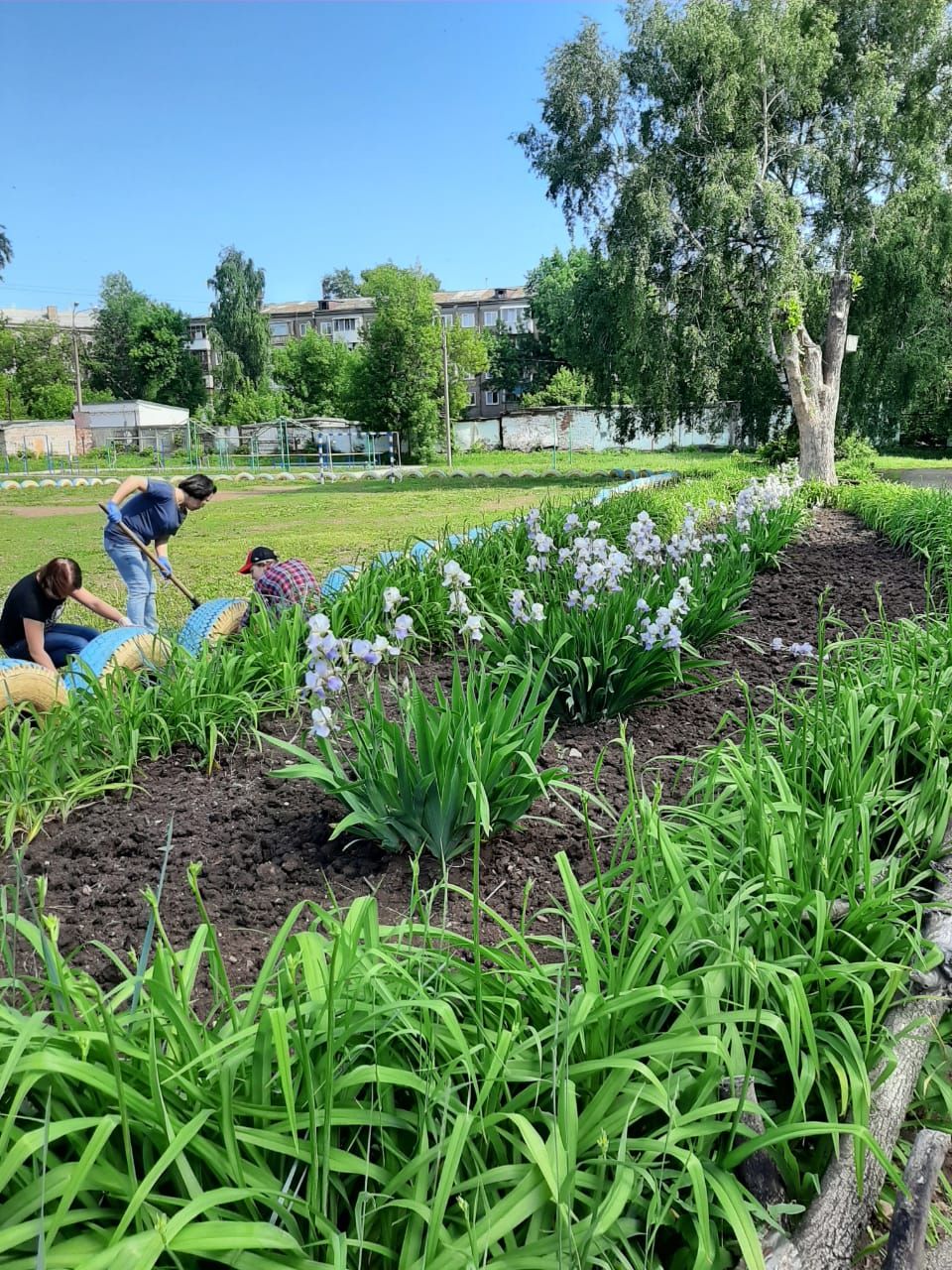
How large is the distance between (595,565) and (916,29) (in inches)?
633

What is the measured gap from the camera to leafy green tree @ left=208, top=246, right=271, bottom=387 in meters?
51.4

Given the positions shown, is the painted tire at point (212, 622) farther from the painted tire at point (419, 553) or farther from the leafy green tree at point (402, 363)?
the leafy green tree at point (402, 363)

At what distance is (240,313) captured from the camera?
51.7m

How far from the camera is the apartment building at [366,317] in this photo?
65.6m

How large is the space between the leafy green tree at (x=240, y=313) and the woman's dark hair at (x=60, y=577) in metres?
51.3

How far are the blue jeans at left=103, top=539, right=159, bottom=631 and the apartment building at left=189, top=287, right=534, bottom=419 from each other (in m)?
60.2

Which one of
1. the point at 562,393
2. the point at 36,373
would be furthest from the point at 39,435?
the point at 562,393

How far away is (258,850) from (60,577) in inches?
97.6

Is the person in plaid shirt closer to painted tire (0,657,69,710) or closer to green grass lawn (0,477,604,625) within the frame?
painted tire (0,657,69,710)

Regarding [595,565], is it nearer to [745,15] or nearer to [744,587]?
[744,587]

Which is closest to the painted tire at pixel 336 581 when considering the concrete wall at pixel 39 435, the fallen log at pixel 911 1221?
the fallen log at pixel 911 1221

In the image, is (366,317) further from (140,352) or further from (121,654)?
(121,654)

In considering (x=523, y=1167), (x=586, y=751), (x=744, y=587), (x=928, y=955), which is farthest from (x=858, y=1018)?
(x=744, y=587)

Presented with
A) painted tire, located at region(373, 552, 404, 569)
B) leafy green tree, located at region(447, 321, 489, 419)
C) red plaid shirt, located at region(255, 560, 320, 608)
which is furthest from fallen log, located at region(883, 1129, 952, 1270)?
leafy green tree, located at region(447, 321, 489, 419)
